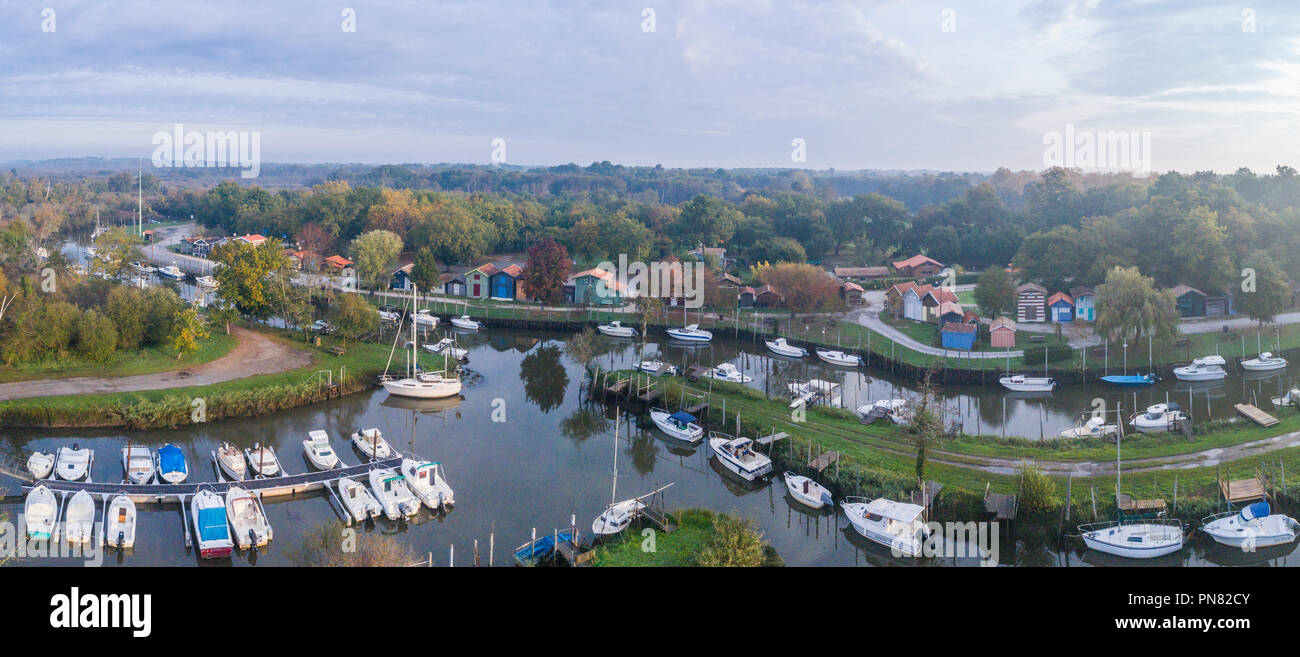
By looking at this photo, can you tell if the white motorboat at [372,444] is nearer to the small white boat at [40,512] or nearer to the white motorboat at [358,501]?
the white motorboat at [358,501]

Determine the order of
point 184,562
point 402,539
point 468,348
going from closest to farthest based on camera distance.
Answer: point 184,562 < point 402,539 < point 468,348

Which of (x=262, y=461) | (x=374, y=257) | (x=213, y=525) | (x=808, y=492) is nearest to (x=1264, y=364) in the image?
(x=808, y=492)

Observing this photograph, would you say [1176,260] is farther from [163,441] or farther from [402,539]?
[163,441]

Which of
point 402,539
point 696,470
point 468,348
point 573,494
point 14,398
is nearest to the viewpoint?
point 402,539

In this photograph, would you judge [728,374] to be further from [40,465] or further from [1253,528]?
[40,465]

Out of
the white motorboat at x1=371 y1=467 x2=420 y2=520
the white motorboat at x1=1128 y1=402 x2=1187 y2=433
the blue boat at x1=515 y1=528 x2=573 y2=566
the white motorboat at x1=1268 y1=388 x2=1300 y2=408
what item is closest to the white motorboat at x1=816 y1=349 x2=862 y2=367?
the white motorboat at x1=1128 y1=402 x2=1187 y2=433

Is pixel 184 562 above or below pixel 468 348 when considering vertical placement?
below

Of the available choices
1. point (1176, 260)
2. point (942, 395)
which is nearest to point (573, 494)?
point (942, 395)

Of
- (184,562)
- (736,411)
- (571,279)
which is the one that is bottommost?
(184,562)
